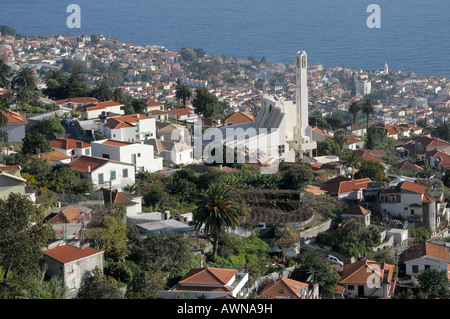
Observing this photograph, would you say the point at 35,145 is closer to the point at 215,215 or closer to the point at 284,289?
the point at 215,215

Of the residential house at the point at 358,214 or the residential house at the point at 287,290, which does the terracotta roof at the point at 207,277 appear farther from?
the residential house at the point at 358,214

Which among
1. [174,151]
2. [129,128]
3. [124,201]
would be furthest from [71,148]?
[124,201]

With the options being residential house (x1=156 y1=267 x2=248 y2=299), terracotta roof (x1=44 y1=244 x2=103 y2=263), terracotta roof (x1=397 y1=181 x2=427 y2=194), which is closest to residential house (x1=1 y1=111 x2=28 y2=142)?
terracotta roof (x1=44 y1=244 x2=103 y2=263)

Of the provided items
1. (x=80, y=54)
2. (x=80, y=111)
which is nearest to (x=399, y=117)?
(x=80, y=54)

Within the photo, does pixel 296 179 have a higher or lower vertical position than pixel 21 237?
lower

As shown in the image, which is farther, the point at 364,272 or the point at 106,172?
the point at 106,172

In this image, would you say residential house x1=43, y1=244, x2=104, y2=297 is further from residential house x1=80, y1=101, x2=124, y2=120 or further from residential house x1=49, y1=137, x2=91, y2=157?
residential house x1=80, y1=101, x2=124, y2=120
